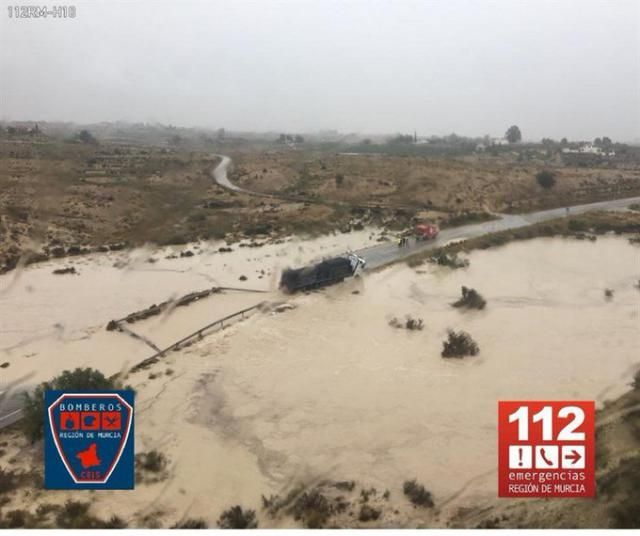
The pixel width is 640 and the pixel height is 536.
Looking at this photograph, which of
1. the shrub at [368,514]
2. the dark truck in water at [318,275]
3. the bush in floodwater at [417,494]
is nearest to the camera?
the shrub at [368,514]

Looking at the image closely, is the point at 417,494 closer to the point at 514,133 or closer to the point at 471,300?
the point at 471,300

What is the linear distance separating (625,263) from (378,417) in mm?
10729

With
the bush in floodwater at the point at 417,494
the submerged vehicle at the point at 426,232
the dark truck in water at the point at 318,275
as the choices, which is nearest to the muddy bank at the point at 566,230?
the submerged vehicle at the point at 426,232

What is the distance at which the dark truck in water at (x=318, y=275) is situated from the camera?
36.8ft

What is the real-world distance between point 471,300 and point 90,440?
773 centimetres

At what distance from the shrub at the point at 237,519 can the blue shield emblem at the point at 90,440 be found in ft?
3.06

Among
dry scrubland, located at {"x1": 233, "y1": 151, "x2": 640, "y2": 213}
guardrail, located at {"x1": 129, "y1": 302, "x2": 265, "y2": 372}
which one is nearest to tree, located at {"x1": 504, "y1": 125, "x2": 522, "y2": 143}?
dry scrubland, located at {"x1": 233, "y1": 151, "x2": 640, "y2": 213}

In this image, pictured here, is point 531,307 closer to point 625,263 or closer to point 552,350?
point 552,350

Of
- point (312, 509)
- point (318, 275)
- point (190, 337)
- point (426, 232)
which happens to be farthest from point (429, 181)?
point (312, 509)

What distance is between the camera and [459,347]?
7836 mm

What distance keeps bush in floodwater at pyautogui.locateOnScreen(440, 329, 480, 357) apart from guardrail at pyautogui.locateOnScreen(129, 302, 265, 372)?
398 cm

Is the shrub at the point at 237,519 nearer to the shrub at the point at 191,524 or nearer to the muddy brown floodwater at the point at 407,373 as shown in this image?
the shrub at the point at 191,524

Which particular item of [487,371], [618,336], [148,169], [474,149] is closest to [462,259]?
[618,336]

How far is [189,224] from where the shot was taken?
14414 mm
